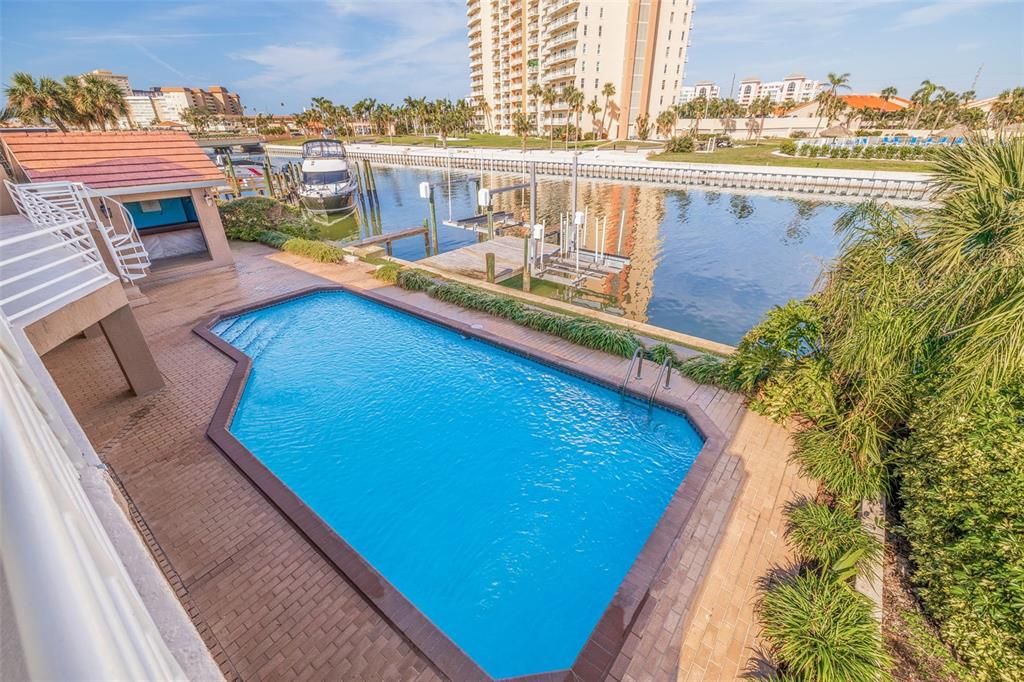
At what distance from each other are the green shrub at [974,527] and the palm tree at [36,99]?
59060mm

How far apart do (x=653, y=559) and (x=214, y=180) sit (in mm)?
17770

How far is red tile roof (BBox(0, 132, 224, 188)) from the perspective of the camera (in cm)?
1335

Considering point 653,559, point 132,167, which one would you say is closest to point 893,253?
point 653,559

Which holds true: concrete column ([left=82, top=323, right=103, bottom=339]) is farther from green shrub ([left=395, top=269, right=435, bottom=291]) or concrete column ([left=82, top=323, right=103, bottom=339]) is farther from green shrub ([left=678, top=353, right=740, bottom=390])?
green shrub ([left=678, top=353, right=740, bottom=390])

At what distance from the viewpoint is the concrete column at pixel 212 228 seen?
15.8m

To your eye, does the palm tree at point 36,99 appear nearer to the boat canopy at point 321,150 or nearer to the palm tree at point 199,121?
the boat canopy at point 321,150

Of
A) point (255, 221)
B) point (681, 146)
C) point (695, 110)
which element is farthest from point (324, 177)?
point (695, 110)

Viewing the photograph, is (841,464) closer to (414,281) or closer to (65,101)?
(414,281)

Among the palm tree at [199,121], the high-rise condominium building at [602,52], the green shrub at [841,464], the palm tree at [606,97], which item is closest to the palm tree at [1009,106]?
the high-rise condominium building at [602,52]

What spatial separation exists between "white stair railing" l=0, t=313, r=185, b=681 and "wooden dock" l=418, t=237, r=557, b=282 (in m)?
16.4

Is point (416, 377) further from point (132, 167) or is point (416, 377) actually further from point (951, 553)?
point (132, 167)

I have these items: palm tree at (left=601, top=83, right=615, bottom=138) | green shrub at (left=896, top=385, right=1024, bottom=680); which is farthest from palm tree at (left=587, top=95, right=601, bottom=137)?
green shrub at (left=896, top=385, right=1024, bottom=680)

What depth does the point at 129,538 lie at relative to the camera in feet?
5.83

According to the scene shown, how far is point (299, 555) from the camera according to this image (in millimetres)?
6012
